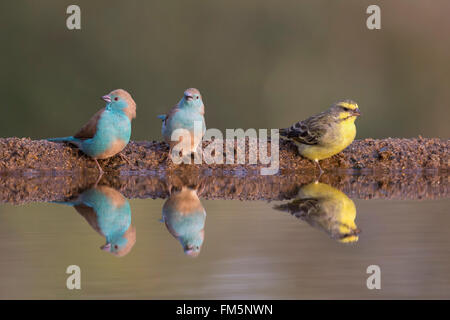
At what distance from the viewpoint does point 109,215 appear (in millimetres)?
5520

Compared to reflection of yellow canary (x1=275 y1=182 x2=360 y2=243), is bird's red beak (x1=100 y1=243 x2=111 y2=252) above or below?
below

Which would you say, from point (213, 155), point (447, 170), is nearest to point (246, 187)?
point (213, 155)

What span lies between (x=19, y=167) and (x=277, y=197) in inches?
134

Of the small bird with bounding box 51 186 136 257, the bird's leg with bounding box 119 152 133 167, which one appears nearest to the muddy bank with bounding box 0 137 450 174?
the bird's leg with bounding box 119 152 133 167

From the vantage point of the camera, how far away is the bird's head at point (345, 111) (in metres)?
8.63

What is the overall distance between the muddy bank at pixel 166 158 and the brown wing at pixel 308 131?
24 centimetres

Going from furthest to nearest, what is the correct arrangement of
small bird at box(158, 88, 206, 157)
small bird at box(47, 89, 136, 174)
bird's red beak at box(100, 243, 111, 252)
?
1. small bird at box(158, 88, 206, 157)
2. small bird at box(47, 89, 136, 174)
3. bird's red beak at box(100, 243, 111, 252)

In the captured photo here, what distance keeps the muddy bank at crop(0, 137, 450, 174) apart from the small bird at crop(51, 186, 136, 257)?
4.90ft

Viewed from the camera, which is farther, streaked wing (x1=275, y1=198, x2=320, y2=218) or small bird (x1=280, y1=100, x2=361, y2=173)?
small bird (x1=280, y1=100, x2=361, y2=173)

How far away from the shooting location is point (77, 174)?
839 cm

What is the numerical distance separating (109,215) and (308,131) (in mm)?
3606

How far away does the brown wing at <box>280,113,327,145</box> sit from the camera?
8.45 metres

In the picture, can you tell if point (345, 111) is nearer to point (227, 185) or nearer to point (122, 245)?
point (227, 185)

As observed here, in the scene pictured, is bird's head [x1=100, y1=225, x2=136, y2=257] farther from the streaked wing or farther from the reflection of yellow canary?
the streaked wing
